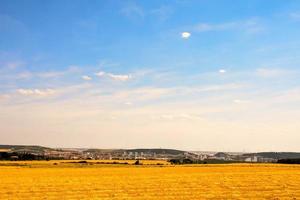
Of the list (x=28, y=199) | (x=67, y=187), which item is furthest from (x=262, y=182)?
(x=28, y=199)

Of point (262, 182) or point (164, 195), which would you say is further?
point (262, 182)

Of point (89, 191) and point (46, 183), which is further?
point (46, 183)

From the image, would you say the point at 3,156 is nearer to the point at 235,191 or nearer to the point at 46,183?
the point at 46,183

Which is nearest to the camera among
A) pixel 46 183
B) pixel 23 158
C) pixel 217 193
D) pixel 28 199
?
pixel 28 199

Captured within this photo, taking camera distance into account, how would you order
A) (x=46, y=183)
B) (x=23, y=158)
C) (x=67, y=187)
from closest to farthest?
(x=67, y=187) → (x=46, y=183) → (x=23, y=158)

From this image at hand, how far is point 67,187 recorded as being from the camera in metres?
43.9

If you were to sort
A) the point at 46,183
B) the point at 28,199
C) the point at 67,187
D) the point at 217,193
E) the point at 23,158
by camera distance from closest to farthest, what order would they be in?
the point at 28,199
the point at 217,193
the point at 67,187
the point at 46,183
the point at 23,158

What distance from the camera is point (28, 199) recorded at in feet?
119

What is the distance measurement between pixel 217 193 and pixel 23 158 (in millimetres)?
153669

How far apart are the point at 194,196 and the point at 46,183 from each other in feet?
57.6

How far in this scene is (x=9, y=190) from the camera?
41.4 metres

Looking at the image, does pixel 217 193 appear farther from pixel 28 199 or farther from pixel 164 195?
pixel 28 199

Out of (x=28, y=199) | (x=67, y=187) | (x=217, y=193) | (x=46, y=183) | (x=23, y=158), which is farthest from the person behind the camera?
(x=23, y=158)

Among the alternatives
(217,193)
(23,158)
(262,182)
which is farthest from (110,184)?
(23,158)
